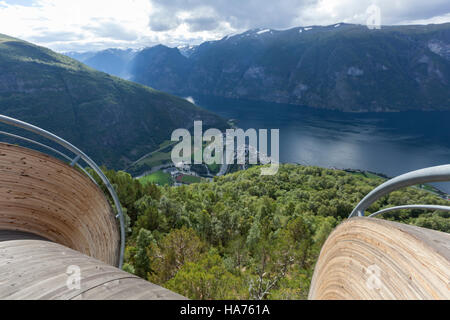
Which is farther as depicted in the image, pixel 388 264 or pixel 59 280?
pixel 59 280

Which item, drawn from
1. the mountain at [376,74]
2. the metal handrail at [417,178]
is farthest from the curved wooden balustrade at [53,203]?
the mountain at [376,74]

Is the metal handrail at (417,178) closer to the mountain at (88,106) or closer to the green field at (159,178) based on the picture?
the green field at (159,178)

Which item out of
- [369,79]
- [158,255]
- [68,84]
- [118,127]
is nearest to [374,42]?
[369,79]

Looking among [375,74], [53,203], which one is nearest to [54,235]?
[53,203]

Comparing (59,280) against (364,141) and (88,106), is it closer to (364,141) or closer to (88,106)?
(364,141)

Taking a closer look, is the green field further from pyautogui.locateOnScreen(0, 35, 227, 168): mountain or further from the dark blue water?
the dark blue water

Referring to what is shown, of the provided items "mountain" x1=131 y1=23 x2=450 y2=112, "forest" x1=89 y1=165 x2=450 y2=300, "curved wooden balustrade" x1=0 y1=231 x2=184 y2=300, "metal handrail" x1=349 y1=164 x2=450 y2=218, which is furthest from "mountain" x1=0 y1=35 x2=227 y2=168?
"metal handrail" x1=349 y1=164 x2=450 y2=218

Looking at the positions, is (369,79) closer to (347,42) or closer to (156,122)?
(347,42)
